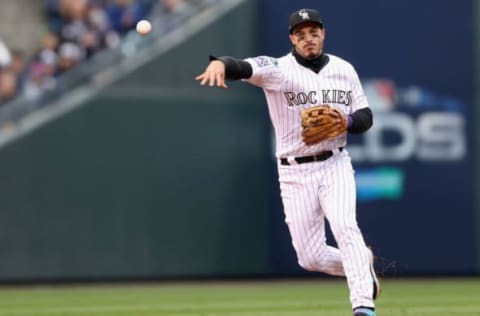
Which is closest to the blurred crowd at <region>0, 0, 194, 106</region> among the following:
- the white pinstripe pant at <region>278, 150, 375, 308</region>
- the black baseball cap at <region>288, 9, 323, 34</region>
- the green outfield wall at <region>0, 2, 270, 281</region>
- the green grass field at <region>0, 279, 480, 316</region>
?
the green outfield wall at <region>0, 2, 270, 281</region>

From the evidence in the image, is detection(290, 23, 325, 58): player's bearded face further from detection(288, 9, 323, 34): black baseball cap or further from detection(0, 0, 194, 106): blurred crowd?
detection(0, 0, 194, 106): blurred crowd

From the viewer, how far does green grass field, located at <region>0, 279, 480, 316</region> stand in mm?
9336

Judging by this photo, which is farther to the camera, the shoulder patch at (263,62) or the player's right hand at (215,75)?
the shoulder patch at (263,62)

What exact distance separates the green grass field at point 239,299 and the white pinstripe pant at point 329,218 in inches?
52.9

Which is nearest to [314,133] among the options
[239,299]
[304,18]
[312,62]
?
[312,62]

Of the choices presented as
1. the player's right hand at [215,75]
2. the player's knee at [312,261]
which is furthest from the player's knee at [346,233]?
the player's right hand at [215,75]

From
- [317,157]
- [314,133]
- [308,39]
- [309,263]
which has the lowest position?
[309,263]

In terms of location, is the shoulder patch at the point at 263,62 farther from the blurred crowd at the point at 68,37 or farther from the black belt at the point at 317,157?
the blurred crowd at the point at 68,37

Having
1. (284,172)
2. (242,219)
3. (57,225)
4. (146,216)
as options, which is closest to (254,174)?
(242,219)

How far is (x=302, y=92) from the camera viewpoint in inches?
290

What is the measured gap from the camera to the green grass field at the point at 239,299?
9336 mm

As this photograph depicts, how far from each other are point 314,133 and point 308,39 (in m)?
0.63

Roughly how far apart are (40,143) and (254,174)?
8.87ft

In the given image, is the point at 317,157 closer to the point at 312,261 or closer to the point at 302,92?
the point at 302,92
